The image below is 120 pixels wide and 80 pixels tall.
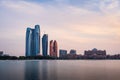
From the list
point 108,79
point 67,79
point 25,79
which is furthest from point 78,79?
point 25,79

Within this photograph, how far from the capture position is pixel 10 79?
46.9m

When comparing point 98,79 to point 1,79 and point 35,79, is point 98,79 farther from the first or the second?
point 1,79

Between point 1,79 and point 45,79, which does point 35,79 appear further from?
point 1,79

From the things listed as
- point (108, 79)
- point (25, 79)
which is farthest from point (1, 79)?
point (108, 79)

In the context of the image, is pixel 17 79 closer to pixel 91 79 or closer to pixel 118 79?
pixel 91 79

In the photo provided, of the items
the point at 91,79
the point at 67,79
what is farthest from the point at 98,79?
the point at 67,79

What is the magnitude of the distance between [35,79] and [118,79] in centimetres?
1590

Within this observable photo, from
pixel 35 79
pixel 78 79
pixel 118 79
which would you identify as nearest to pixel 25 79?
pixel 35 79

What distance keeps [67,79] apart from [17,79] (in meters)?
9.78

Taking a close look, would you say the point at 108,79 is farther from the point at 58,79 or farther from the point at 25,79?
the point at 25,79

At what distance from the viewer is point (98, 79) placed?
46531 millimetres

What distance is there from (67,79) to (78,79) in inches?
88.2

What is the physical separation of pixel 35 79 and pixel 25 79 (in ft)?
6.26

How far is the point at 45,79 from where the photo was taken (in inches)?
1870
